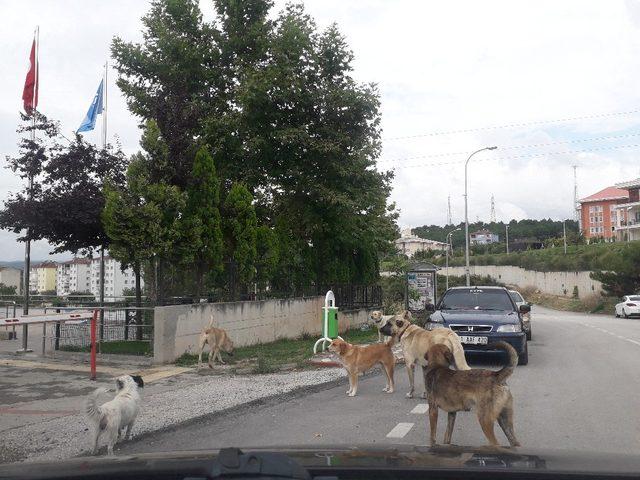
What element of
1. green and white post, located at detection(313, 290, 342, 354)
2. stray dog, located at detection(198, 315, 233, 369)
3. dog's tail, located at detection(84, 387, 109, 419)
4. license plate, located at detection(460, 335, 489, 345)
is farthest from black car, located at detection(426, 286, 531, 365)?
dog's tail, located at detection(84, 387, 109, 419)

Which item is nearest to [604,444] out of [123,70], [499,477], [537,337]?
[499,477]

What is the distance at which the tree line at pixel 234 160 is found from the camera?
573 inches

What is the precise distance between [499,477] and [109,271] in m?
20.5

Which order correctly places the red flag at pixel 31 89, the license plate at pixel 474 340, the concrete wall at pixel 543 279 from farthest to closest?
1. the concrete wall at pixel 543 279
2. the red flag at pixel 31 89
3. the license plate at pixel 474 340

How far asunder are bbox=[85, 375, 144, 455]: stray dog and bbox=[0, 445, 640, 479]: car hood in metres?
3.58

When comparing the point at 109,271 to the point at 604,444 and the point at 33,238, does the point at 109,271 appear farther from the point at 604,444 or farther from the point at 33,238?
the point at 604,444

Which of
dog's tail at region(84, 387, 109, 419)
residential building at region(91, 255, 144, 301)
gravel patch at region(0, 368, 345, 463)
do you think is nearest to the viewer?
dog's tail at region(84, 387, 109, 419)

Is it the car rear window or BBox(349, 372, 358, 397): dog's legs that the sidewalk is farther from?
the car rear window

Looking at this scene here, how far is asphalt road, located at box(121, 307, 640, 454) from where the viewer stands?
21.2 feet

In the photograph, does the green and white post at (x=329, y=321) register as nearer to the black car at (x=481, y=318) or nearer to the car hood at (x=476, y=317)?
the black car at (x=481, y=318)

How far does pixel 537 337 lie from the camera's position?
20.2 metres

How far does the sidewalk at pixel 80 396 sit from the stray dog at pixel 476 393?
3.27 metres

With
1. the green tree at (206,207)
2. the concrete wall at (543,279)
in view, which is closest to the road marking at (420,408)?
the green tree at (206,207)

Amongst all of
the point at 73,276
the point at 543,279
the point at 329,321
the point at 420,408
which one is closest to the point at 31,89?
the point at 329,321
